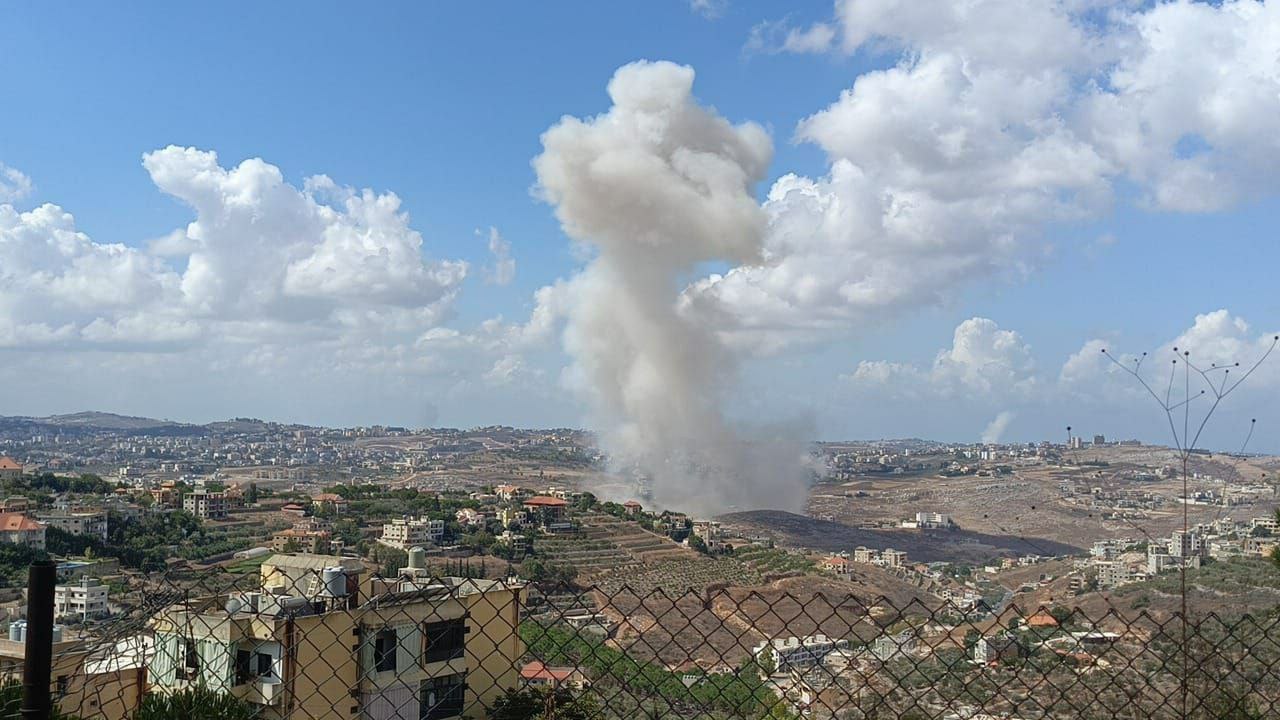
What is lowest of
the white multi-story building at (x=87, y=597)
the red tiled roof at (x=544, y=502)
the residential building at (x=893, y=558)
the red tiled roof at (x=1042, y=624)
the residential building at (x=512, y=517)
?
the residential building at (x=893, y=558)

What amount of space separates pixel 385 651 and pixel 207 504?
133 feet

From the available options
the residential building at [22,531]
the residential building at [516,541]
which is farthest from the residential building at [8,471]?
the residential building at [516,541]

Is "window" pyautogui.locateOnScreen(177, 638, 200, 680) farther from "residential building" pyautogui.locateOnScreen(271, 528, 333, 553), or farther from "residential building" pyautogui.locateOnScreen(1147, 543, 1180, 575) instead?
"residential building" pyautogui.locateOnScreen(271, 528, 333, 553)

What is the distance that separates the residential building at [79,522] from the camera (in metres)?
29.6

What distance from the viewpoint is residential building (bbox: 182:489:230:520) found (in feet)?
128

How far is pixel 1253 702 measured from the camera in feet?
8.90

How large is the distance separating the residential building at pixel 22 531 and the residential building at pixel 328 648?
90.8ft

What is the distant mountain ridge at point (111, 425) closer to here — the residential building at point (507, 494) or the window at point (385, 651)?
the residential building at point (507, 494)

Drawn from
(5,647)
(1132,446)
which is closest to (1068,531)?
(1132,446)

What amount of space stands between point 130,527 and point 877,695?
3428 centimetres

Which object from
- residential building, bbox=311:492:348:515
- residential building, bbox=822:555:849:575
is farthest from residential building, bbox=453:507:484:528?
residential building, bbox=822:555:849:575

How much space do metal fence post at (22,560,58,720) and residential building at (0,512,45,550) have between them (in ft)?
96.7

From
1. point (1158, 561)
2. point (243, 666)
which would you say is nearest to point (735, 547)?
point (1158, 561)

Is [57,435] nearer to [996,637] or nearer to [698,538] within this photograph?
[698,538]
